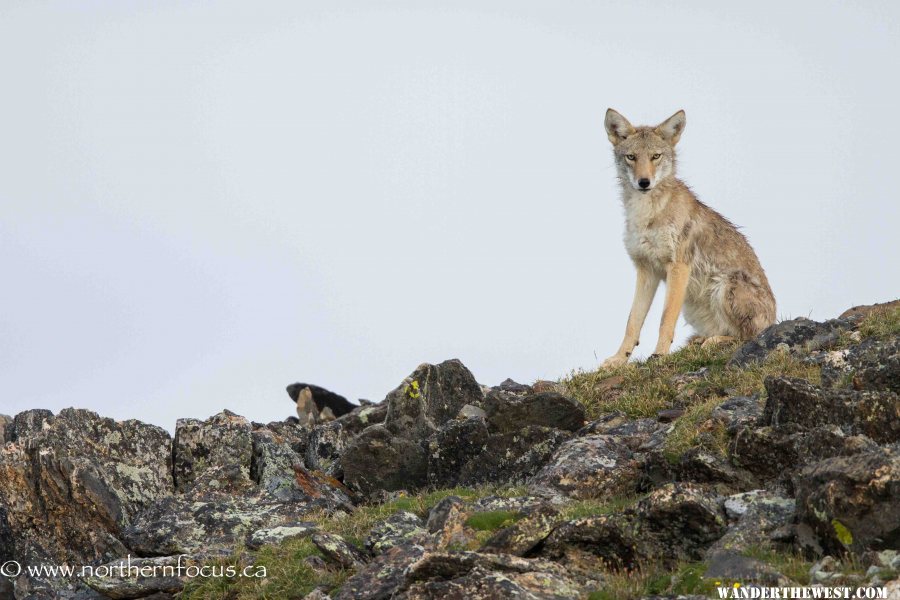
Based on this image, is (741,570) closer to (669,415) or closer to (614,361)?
(669,415)

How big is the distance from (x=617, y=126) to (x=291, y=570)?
41.9 ft

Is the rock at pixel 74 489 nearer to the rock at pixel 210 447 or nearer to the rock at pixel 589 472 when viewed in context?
the rock at pixel 210 447

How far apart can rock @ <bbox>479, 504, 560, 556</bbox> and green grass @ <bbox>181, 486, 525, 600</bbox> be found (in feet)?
2.11

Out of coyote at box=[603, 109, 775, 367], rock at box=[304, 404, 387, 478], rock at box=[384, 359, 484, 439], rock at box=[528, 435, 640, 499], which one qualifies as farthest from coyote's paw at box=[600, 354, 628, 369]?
rock at box=[528, 435, 640, 499]

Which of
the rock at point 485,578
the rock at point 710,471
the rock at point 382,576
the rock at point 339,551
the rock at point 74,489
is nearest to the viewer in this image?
the rock at point 485,578

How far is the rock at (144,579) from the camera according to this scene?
40.1 ft

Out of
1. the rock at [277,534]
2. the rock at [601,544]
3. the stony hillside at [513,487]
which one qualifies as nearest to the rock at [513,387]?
the stony hillside at [513,487]

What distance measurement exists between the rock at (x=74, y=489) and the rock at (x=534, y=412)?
15.5ft

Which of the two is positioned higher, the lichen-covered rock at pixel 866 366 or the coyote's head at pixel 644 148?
the coyote's head at pixel 644 148

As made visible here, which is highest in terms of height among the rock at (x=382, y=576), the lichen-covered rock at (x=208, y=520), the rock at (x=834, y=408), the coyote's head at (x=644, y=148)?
the coyote's head at (x=644, y=148)

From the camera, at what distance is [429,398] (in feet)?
55.8

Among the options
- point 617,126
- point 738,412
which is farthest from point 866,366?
point 617,126

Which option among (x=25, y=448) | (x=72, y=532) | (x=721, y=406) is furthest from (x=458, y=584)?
(x=25, y=448)

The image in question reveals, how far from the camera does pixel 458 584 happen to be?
9.52m
